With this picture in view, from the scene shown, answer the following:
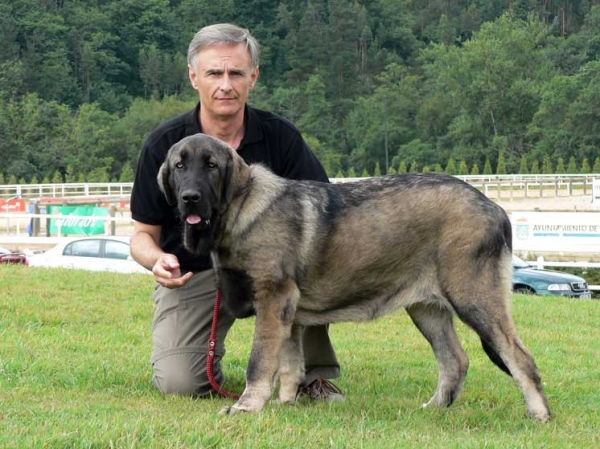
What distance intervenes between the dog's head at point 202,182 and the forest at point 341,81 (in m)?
71.7


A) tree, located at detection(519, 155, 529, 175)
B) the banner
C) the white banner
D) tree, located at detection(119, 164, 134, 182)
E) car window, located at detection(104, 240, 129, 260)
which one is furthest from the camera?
tree, located at detection(519, 155, 529, 175)

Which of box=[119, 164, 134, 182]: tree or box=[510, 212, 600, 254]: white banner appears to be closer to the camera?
box=[510, 212, 600, 254]: white banner

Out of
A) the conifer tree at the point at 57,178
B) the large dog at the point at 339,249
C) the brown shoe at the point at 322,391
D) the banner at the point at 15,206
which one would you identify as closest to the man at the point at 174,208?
the brown shoe at the point at 322,391

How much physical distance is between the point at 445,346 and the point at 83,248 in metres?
16.5

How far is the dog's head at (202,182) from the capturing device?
6332 mm

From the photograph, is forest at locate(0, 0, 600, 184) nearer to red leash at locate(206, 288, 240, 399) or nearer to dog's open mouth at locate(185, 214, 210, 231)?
red leash at locate(206, 288, 240, 399)

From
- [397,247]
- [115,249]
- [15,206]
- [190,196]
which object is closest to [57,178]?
[15,206]

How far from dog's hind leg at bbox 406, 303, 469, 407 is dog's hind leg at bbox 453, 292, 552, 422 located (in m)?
0.60

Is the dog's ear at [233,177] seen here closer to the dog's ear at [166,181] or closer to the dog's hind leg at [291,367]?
the dog's ear at [166,181]

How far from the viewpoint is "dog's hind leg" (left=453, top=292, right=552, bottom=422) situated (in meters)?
6.67

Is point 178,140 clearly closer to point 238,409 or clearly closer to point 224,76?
point 224,76

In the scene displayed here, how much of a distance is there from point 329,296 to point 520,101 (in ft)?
292

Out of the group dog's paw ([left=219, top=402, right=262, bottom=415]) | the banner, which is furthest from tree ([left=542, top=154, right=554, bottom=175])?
dog's paw ([left=219, top=402, right=262, bottom=415])

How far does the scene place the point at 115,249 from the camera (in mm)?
22453
